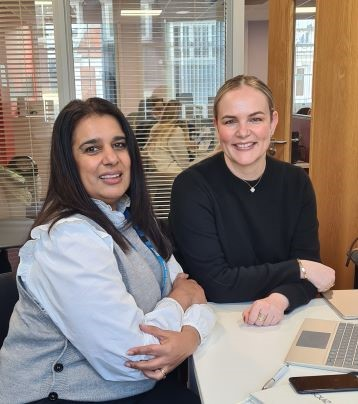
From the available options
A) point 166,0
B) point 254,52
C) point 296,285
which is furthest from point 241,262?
point 254,52

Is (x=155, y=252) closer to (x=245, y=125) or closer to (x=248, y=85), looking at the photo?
(x=245, y=125)

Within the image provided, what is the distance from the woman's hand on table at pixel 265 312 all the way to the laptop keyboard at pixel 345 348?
16 centimetres

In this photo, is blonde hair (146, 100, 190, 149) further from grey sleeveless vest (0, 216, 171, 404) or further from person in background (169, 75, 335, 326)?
grey sleeveless vest (0, 216, 171, 404)

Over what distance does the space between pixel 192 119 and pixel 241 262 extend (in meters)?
1.82

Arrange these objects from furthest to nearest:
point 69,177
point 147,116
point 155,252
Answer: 1. point 147,116
2. point 155,252
3. point 69,177

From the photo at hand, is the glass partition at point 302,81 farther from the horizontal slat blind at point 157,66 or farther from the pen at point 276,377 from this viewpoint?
the pen at point 276,377

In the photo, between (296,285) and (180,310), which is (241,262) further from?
(180,310)

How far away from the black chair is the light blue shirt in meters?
0.32

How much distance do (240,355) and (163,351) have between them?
0.58ft

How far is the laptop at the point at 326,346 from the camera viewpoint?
101 centimetres

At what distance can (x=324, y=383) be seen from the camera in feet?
3.01

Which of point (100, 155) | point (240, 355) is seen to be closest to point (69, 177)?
point (100, 155)

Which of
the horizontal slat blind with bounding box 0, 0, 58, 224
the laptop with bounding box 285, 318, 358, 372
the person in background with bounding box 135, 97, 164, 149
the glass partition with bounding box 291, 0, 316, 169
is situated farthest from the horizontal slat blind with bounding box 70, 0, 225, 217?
the laptop with bounding box 285, 318, 358, 372

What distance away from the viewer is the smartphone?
0.90 metres
